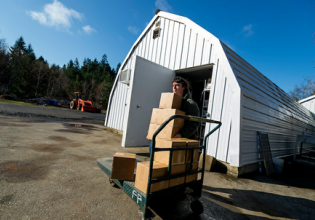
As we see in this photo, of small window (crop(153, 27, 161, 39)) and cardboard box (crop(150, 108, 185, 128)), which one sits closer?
cardboard box (crop(150, 108, 185, 128))

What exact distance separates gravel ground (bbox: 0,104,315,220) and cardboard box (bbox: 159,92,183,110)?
Answer: 163 cm

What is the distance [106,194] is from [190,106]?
2115mm

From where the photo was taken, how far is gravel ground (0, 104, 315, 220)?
1958mm

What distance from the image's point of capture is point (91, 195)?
2336mm

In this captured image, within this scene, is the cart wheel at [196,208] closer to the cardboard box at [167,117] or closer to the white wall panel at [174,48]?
the cardboard box at [167,117]

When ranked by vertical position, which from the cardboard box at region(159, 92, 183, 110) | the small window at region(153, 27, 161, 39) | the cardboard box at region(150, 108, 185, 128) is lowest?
the cardboard box at region(150, 108, 185, 128)

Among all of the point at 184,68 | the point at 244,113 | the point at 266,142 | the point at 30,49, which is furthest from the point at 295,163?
the point at 30,49

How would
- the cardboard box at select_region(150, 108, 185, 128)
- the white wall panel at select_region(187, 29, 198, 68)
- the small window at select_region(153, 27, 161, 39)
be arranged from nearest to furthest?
the cardboard box at select_region(150, 108, 185, 128)
the white wall panel at select_region(187, 29, 198, 68)
the small window at select_region(153, 27, 161, 39)

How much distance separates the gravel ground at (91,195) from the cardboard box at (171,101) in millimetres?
1630

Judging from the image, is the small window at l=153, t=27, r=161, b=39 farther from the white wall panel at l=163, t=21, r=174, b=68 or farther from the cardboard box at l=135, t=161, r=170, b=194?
the cardboard box at l=135, t=161, r=170, b=194

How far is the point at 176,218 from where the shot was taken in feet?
6.70

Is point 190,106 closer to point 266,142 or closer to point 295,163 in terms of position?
point 266,142

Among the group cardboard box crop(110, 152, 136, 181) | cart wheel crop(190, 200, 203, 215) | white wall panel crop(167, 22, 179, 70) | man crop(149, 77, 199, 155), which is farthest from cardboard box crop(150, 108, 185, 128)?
white wall panel crop(167, 22, 179, 70)

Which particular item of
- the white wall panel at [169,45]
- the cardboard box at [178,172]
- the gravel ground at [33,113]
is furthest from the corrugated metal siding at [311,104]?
the gravel ground at [33,113]
